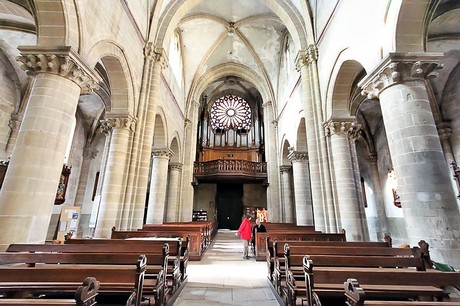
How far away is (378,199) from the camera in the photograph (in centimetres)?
1379

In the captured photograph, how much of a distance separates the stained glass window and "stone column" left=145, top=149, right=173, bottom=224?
377 inches

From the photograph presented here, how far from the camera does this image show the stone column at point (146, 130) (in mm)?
7102

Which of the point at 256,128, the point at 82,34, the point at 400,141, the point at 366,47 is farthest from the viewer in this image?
the point at 256,128

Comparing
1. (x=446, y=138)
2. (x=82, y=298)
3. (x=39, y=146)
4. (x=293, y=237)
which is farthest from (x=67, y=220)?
(x=446, y=138)

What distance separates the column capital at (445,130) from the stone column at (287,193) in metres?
7.24

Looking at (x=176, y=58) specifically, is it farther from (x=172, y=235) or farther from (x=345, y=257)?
(x=345, y=257)

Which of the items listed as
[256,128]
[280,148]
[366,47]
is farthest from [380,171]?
[366,47]

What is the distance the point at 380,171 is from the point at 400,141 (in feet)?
40.0

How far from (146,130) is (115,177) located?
193cm

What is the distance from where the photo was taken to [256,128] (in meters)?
19.4

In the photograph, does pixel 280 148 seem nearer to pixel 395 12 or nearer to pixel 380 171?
pixel 380 171

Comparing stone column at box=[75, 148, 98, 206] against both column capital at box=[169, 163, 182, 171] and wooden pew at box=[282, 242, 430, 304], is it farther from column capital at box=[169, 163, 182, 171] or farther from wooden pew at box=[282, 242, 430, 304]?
wooden pew at box=[282, 242, 430, 304]

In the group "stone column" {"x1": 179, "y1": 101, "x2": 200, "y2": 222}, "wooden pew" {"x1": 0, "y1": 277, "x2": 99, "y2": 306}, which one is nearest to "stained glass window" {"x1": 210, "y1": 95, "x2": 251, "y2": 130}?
"stone column" {"x1": 179, "y1": 101, "x2": 200, "y2": 222}

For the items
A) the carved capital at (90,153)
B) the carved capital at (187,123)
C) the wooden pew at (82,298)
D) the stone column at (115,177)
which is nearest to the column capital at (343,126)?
the stone column at (115,177)
